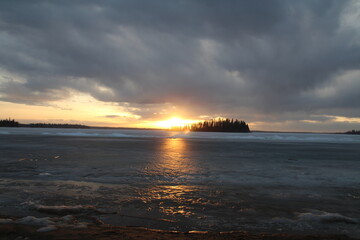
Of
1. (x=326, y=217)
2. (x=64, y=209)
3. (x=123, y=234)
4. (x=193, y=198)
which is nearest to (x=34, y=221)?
(x=64, y=209)

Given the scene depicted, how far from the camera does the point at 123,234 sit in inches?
155

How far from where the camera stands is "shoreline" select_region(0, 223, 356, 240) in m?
3.80

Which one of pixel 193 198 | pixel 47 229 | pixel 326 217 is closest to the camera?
pixel 47 229

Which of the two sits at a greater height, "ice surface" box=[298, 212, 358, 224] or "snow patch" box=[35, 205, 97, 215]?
"ice surface" box=[298, 212, 358, 224]

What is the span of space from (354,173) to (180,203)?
28.3 feet

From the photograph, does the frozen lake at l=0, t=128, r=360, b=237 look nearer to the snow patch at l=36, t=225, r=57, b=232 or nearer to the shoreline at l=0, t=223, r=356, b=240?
the shoreline at l=0, t=223, r=356, b=240

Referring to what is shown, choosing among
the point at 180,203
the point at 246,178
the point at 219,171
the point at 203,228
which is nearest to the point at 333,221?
the point at 203,228

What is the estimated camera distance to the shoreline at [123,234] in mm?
3803

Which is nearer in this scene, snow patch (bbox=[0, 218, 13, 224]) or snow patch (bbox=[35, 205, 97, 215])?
snow patch (bbox=[0, 218, 13, 224])

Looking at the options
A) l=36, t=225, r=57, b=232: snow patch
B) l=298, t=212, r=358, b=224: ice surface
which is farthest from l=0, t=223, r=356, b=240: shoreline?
l=298, t=212, r=358, b=224: ice surface

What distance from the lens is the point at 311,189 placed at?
760 centimetres

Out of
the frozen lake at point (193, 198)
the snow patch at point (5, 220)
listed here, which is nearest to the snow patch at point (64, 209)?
the frozen lake at point (193, 198)

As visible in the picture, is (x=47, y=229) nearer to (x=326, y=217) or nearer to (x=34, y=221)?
(x=34, y=221)

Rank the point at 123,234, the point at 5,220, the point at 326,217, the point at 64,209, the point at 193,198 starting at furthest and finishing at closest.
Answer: the point at 193,198
the point at 64,209
the point at 326,217
the point at 5,220
the point at 123,234
